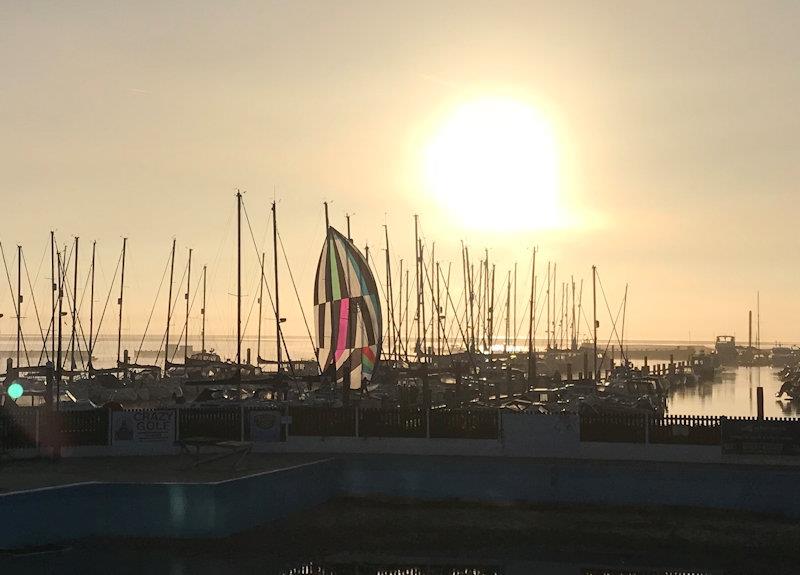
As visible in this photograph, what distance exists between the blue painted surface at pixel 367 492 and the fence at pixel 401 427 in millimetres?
1185

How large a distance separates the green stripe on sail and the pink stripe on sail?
62cm

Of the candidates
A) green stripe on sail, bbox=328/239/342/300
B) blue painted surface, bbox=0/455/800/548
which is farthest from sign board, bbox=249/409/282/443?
green stripe on sail, bbox=328/239/342/300

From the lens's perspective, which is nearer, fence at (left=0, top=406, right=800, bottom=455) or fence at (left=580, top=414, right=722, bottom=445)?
fence at (left=0, top=406, right=800, bottom=455)

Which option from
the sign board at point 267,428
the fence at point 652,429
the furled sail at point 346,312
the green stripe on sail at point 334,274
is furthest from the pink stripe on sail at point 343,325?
the fence at point 652,429

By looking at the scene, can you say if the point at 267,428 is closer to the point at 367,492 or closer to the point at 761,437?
the point at 367,492

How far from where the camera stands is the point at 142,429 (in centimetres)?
3291

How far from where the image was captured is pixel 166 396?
222 feet

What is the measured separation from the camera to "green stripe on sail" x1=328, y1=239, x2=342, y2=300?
49438 millimetres

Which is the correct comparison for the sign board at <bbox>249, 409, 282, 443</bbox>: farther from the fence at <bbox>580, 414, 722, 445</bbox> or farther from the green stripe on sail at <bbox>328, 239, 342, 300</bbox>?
the green stripe on sail at <bbox>328, 239, 342, 300</bbox>

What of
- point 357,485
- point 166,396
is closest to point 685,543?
point 357,485

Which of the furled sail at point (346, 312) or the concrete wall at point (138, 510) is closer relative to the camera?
the concrete wall at point (138, 510)

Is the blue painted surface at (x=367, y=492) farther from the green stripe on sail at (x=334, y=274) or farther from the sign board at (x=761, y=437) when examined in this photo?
the green stripe on sail at (x=334, y=274)

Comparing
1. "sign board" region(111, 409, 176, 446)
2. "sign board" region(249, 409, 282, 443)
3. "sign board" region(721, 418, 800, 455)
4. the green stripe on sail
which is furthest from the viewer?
the green stripe on sail

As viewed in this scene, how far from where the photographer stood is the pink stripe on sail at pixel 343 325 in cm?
4778
